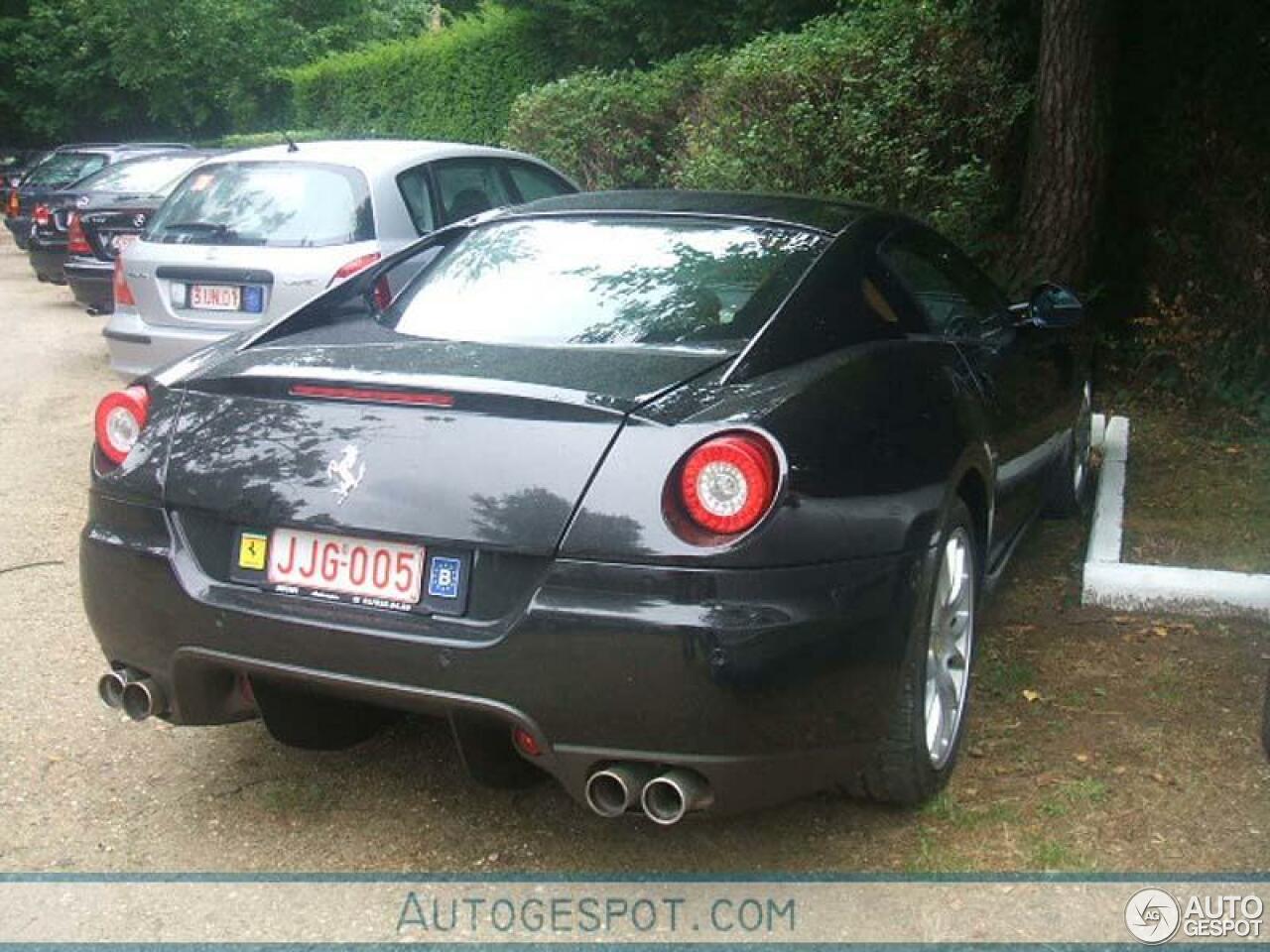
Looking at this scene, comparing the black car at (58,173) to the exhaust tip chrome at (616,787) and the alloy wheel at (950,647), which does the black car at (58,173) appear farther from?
the exhaust tip chrome at (616,787)

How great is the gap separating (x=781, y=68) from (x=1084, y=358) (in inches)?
142

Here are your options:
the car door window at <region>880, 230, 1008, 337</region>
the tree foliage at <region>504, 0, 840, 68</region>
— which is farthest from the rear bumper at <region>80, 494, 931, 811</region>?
the tree foliage at <region>504, 0, 840, 68</region>

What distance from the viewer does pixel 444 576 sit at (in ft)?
10.1

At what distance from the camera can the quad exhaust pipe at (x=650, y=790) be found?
9.92 feet

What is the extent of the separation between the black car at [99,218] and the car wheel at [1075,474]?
21.7 ft

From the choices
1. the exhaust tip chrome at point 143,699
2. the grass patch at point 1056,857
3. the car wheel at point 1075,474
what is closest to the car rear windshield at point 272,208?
the car wheel at point 1075,474

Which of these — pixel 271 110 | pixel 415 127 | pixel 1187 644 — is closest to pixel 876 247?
pixel 1187 644

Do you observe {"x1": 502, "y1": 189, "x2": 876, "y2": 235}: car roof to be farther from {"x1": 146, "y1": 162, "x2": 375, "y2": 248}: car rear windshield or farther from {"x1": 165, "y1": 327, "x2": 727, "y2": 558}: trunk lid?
{"x1": 146, "y1": 162, "x2": 375, "y2": 248}: car rear windshield

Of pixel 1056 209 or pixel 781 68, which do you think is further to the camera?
pixel 781 68

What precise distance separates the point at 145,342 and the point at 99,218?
403 centimetres

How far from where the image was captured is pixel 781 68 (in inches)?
372

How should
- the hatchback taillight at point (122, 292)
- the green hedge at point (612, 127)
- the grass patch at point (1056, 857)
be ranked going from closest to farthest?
the grass patch at point (1056, 857) < the hatchback taillight at point (122, 292) < the green hedge at point (612, 127)

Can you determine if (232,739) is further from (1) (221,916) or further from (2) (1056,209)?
(2) (1056,209)

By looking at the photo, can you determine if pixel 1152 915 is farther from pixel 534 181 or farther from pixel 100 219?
pixel 100 219
